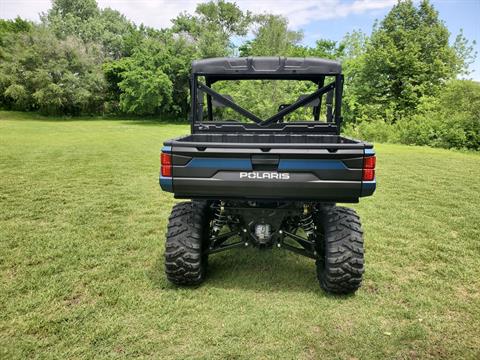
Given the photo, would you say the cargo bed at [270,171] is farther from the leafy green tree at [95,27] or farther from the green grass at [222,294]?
the leafy green tree at [95,27]

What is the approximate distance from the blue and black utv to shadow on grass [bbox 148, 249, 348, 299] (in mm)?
149

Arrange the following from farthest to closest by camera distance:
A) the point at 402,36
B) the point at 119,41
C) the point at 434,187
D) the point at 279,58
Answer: the point at 119,41, the point at 402,36, the point at 434,187, the point at 279,58

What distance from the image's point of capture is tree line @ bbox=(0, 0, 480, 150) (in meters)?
18.1

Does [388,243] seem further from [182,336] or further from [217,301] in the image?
[182,336]

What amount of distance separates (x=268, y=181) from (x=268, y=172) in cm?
7

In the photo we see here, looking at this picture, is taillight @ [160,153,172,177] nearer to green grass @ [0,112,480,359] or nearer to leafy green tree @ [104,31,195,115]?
green grass @ [0,112,480,359]

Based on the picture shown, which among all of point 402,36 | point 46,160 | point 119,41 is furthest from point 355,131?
point 119,41

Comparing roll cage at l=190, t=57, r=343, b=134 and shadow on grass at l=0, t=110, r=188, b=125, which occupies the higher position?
roll cage at l=190, t=57, r=343, b=134

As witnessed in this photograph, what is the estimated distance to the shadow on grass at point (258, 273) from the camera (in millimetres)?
3373

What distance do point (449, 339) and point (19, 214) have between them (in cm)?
538

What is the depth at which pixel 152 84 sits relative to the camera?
30.2 meters

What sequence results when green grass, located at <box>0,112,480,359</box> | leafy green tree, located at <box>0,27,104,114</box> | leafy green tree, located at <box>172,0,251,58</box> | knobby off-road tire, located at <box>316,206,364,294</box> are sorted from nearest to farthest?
green grass, located at <box>0,112,480,359</box>
knobby off-road tire, located at <box>316,206,364,294</box>
leafy green tree, located at <box>0,27,104,114</box>
leafy green tree, located at <box>172,0,251,58</box>

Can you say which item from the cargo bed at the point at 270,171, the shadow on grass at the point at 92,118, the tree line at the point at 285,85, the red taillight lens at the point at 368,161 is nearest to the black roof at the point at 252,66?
the cargo bed at the point at 270,171

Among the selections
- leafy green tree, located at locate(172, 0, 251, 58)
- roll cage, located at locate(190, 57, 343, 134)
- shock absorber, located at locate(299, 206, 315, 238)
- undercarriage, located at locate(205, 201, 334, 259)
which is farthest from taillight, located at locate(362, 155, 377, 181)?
leafy green tree, located at locate(172, 0, 251, 58)
